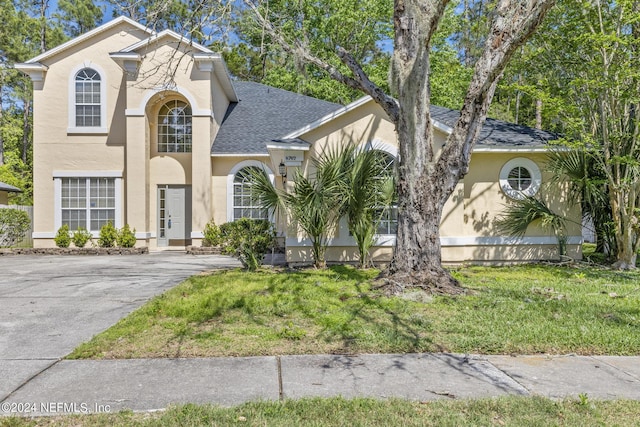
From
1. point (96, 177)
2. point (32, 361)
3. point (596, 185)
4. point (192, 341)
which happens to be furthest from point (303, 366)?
point (96, 177)

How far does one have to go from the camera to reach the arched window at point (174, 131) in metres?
16.1

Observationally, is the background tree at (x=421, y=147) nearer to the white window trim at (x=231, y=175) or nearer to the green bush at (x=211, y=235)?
the white window trim at (x=231, y=175)

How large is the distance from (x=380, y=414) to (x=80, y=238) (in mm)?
14685

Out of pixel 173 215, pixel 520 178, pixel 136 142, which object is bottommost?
pixel 173 215

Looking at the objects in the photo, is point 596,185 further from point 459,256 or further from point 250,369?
point 250,369

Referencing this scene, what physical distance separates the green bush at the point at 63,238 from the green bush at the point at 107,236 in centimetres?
113

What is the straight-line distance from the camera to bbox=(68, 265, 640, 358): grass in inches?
182

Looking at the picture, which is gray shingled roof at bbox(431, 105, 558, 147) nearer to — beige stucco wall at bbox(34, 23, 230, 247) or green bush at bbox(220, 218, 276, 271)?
green bush at bbox(220, 218, 276, 271)

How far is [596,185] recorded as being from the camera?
35.8 feet

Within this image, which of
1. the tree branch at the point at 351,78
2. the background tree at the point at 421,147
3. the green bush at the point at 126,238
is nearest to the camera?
the background tree at the point at 421,147

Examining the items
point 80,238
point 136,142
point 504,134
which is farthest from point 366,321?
point 80,238

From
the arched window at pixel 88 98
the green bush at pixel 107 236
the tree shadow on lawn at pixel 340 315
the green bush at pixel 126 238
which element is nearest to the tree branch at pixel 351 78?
the tree shadow on lawn at pixel 340 315

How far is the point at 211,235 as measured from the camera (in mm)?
15086

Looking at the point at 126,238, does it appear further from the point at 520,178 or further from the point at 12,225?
the point at 520,178
